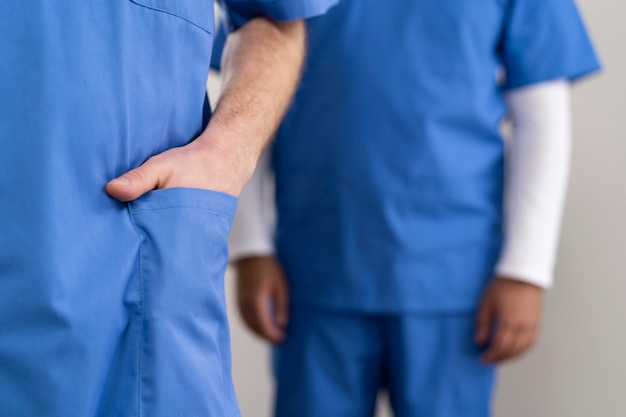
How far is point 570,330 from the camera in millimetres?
1512

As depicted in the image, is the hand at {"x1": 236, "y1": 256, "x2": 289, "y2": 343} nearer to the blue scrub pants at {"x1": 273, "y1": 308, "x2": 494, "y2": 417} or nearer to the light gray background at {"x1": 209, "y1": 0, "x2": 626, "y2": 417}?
the blue scrub pants at {"x1": 273, "y1": 308, "x2": 494, "y2": 417}

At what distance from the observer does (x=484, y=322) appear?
1.14 m

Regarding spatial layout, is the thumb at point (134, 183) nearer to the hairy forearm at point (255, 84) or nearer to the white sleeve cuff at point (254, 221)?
the hairy forearm at point (255, 84)

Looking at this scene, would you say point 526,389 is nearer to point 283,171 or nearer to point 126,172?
point 283,171

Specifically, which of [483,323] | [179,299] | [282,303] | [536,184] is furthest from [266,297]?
[179,299]

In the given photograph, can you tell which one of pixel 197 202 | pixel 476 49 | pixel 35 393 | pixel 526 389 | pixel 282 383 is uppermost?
pixel 476 49

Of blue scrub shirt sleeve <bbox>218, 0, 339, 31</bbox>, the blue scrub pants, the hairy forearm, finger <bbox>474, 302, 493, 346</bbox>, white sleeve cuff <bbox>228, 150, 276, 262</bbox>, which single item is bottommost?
the blue scrub pants

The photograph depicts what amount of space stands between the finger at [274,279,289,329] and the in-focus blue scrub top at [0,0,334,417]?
574mm

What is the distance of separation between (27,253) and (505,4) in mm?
884

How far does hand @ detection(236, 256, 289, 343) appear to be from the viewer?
1.20 meters

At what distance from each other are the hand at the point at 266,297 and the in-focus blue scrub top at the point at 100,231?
58 cm

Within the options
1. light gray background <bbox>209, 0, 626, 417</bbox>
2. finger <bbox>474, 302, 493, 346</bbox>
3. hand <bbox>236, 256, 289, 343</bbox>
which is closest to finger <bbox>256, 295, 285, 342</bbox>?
hand <bbox>236, 256, 289, 343</bbox>

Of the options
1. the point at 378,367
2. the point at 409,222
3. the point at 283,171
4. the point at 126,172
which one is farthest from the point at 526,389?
the point at 126,172

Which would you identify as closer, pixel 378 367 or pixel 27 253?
pixel 27 253
